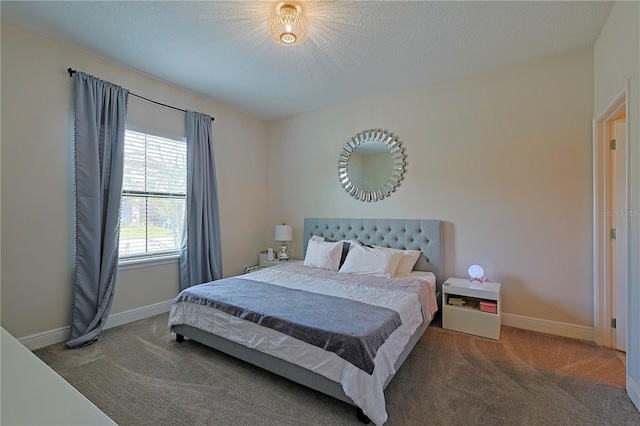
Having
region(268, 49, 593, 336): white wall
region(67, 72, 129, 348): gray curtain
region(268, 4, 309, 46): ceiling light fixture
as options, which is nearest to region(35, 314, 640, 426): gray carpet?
region(67, 72, 129, 348): gray curtain

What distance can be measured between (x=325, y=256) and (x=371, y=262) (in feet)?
2.05

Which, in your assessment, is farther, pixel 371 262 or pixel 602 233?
pixel 371 262

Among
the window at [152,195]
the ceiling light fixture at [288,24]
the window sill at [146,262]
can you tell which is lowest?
the window sill at [146,262]

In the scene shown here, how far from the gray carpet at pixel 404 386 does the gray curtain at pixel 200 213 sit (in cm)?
118

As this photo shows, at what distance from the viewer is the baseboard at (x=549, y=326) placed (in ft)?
9.11

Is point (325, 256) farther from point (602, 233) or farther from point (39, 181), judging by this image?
point (39, 181)

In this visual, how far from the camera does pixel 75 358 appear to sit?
247 cm

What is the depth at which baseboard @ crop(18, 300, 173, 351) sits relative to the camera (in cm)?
259

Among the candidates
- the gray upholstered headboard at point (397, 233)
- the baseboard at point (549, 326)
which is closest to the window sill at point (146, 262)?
the gray upholstered headboard at point (397, 233)

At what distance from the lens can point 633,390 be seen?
1.90 m

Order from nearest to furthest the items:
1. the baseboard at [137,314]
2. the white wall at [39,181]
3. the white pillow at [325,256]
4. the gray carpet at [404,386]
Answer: the gray carpet at [404,386], the white wall at [39,181], the baseboard at [137,314], the white pillow at [325,256]

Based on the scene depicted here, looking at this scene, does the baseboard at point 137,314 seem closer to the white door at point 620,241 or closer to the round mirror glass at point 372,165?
the round mirror glass at point 372,165

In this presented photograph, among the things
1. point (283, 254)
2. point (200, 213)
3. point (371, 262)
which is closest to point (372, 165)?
point (371, 262)

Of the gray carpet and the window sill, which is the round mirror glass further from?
the window sill
